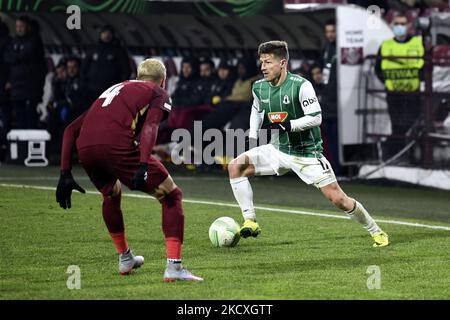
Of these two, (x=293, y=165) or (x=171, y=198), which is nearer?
(x=171, y=198)

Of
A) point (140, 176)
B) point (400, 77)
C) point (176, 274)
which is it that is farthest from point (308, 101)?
point (400, 77)

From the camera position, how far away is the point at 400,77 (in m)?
16.9

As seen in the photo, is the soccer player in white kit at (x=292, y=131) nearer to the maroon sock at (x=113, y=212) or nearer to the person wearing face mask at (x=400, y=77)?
the maroon sock at (x=113, y=212)

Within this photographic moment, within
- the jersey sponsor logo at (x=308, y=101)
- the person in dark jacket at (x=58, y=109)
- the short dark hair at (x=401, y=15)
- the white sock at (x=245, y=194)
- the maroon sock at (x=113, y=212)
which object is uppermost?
the short dark hair at (x=401, y=15)

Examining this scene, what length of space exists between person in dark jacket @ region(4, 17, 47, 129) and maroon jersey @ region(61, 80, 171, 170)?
1101cm

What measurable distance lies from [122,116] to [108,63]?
36.7 feet

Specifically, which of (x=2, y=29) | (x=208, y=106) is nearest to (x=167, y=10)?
(x=208, y=106)

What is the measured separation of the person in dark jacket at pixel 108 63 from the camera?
19391 mm

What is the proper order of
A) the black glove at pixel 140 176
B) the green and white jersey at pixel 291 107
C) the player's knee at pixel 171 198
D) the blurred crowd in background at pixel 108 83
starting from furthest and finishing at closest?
the blurred crowd in background at pixel 108 83, the green and white jersey at pixel 291 107, the player's knee at pixel 171 198, the black glove at pixel 140 176

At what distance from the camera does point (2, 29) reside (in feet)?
66.7

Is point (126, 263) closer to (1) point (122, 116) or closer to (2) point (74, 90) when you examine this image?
(1) point (122, 116)

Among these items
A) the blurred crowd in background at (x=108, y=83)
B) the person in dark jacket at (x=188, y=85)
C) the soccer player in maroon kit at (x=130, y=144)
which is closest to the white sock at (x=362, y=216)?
the soccer player in maroon kit at (x=130, y=144)

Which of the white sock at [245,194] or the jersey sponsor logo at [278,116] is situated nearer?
the jersey sponsor logo at [278,116]

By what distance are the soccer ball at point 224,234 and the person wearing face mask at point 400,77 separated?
668 cm
